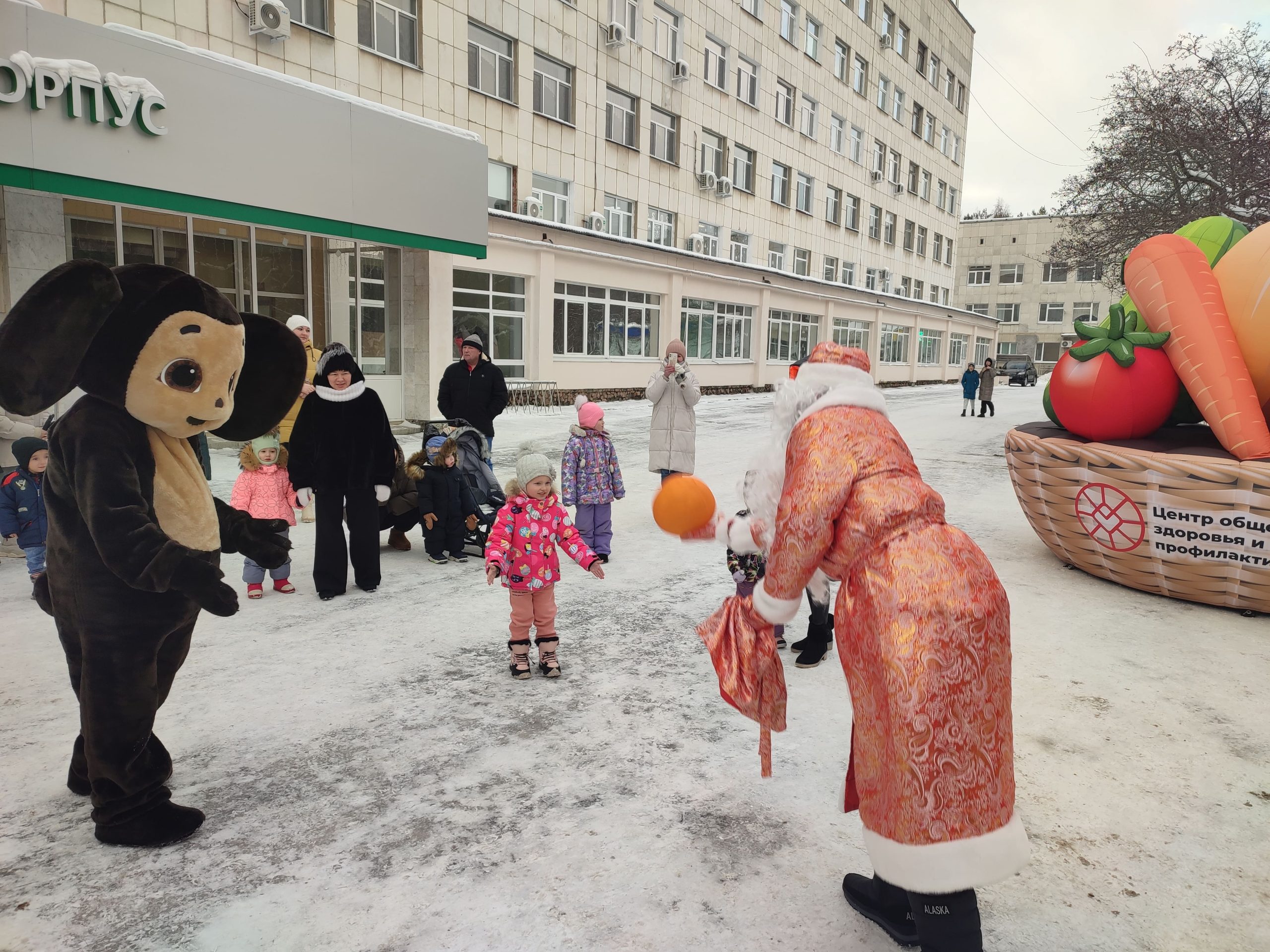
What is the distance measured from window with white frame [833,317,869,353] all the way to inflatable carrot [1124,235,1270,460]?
2851 cm

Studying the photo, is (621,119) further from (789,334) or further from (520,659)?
(520,659)

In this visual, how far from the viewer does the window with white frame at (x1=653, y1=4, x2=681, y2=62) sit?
22891mm

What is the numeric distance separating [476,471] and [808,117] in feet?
94.7

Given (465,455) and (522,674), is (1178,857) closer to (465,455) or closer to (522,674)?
(522,674)

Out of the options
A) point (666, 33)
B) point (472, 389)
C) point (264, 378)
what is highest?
point (666, 33)

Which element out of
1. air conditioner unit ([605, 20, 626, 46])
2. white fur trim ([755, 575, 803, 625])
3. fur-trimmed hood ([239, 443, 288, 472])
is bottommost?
fur-trimmed hood ([239, 443, 288, 472])

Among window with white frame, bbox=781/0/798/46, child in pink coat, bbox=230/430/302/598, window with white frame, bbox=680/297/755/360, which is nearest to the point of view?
child in pink coat, bbox=230/430/302/598

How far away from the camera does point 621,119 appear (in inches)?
877

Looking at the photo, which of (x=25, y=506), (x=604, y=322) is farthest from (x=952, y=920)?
(x=604, y=322)

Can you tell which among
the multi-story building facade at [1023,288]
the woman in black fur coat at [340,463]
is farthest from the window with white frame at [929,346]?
the woman in black fur coat at [340,463]

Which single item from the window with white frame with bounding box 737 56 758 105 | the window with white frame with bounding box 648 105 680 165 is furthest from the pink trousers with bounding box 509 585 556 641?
the window with white frame with bounding box 737 56 758 105

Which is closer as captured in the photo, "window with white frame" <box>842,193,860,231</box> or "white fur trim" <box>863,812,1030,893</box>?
"white fur trim" <box>863,812,1030,893</box>

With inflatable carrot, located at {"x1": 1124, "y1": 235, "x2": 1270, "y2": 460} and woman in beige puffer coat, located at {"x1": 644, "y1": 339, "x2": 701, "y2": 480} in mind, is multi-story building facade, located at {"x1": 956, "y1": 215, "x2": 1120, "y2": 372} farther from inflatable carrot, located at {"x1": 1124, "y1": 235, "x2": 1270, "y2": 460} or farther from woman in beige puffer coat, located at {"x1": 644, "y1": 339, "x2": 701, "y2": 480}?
inflatable carrot, located at {"x1": 1124, "y1": 235, "x2": 1270, "y2": 460}

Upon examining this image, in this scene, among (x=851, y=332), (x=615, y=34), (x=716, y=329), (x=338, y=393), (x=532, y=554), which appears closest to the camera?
(x=532, y=554)
